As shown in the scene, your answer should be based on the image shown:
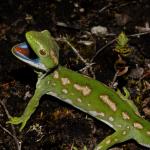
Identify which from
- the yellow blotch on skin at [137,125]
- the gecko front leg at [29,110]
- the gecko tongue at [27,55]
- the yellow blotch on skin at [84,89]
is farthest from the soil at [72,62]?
the gecko tongue at [27,55]

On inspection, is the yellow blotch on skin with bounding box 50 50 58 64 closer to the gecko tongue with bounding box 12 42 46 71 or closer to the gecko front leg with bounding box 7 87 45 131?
the gecko tongue with bounding box 12 42 46 71

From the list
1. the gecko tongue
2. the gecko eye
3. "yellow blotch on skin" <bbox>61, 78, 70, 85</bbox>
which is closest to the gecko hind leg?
"yellow blotch on skin" <bbox>61, 78, 70, 85</bbox>

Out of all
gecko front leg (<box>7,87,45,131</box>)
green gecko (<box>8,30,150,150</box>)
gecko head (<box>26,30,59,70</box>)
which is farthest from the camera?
gecko front leg (<box>7,87,45,131</box>)

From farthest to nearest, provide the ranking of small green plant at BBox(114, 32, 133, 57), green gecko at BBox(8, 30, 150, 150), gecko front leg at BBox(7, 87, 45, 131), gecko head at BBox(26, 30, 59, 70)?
gecko front leg at BBox(7, 87, 45, 131) → small green plant at BBox(114, 32, 133, 57) → green gecko at BBox(8, 30, 150, 150) → gecko head at BBox(26, 30, 59, 70)

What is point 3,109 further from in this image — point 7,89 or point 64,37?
point 64,37

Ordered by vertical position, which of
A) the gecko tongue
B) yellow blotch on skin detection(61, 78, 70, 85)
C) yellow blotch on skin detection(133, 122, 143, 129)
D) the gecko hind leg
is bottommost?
the gecko hind leg

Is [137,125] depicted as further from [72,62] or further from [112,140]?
[72,62]

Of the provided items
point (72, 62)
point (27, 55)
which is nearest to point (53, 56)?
point (27, 55)
